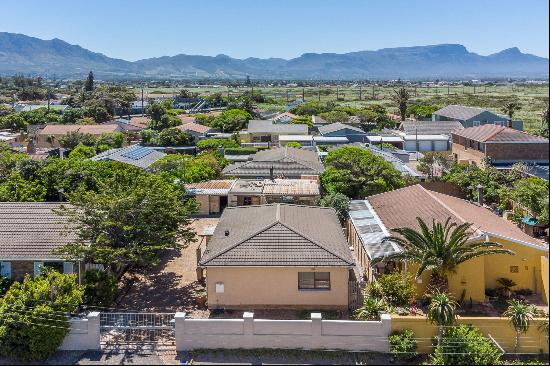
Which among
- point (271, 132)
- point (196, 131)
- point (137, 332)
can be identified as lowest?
point (137, 332)

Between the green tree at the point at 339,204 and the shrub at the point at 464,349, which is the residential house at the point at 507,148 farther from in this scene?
the shrub at the point at 464,349

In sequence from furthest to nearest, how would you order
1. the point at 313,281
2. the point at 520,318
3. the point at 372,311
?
the point at 313,281 < the point at 372,311 < the point at 520,318

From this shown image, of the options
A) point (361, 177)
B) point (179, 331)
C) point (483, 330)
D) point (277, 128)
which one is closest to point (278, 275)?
point (179, 331)

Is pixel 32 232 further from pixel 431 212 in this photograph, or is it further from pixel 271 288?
pixel 431 212

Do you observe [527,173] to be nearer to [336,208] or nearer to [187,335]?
[336,208]

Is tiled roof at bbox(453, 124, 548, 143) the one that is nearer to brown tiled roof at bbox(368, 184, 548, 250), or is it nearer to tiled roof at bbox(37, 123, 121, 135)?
brown tiled roof at bbox(368, 184, 548, 250)

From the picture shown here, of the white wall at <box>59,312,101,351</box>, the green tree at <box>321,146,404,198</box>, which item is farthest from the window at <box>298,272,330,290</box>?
the green tree at <box>321,146,404,198</box>
